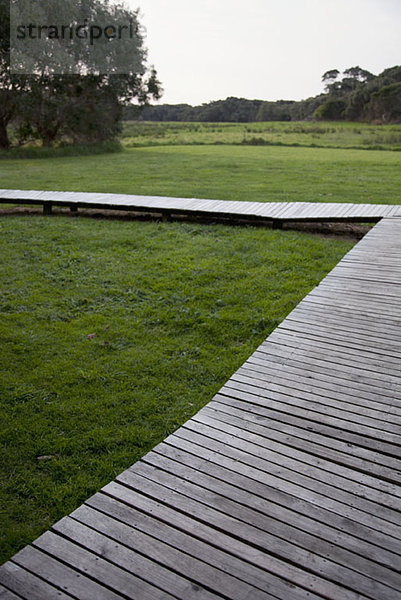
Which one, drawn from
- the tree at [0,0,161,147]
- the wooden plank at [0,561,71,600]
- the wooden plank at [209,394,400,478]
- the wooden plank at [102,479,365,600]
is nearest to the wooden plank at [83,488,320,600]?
the wooden plank at [102,479,365,600]

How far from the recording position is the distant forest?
156 ft

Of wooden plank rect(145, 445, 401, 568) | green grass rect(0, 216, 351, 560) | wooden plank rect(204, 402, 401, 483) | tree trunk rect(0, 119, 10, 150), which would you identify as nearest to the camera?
wooden plank rect(145, 445, 401, 568)

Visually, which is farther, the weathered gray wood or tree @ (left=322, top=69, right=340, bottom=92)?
tree @ (left=322, top=69, right=340, bottom=92)

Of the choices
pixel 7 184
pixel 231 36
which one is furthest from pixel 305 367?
pixel 231 36

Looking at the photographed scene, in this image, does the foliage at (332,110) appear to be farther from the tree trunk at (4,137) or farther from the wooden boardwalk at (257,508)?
the wooden boardwalk at (257,508)

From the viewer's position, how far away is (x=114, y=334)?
5055mm

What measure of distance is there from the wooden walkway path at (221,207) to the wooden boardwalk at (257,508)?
17.6 feet

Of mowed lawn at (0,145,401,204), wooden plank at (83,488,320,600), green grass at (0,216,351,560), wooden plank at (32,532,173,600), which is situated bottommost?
green grass at (0,216,351,560)

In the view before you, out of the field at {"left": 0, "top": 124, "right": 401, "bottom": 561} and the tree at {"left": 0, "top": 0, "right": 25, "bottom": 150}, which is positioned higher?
the tree at {"left": 0, "top": 0, "right": 25, "bottom": 150}

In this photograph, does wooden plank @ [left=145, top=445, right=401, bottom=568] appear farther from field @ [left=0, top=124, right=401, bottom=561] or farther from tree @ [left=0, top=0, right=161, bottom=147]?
tree @ [left=0, top=0, right=161, bottom=147]

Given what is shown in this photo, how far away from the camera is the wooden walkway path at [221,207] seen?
8.50 meters

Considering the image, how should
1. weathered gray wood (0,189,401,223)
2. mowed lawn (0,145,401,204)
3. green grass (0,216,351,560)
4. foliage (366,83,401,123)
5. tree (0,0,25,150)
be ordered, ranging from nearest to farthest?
1. green grass (0,216,351,560)
2. weathered gray wood (0,189,401,223)
3. mowed lawn (0,145,401,204)
4. tree (0,0,25,150)
5. foliage (366,83,401,123)

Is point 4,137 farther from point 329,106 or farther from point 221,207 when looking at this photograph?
point 329,106

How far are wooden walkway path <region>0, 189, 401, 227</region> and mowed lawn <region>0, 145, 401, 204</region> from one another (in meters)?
2.05
